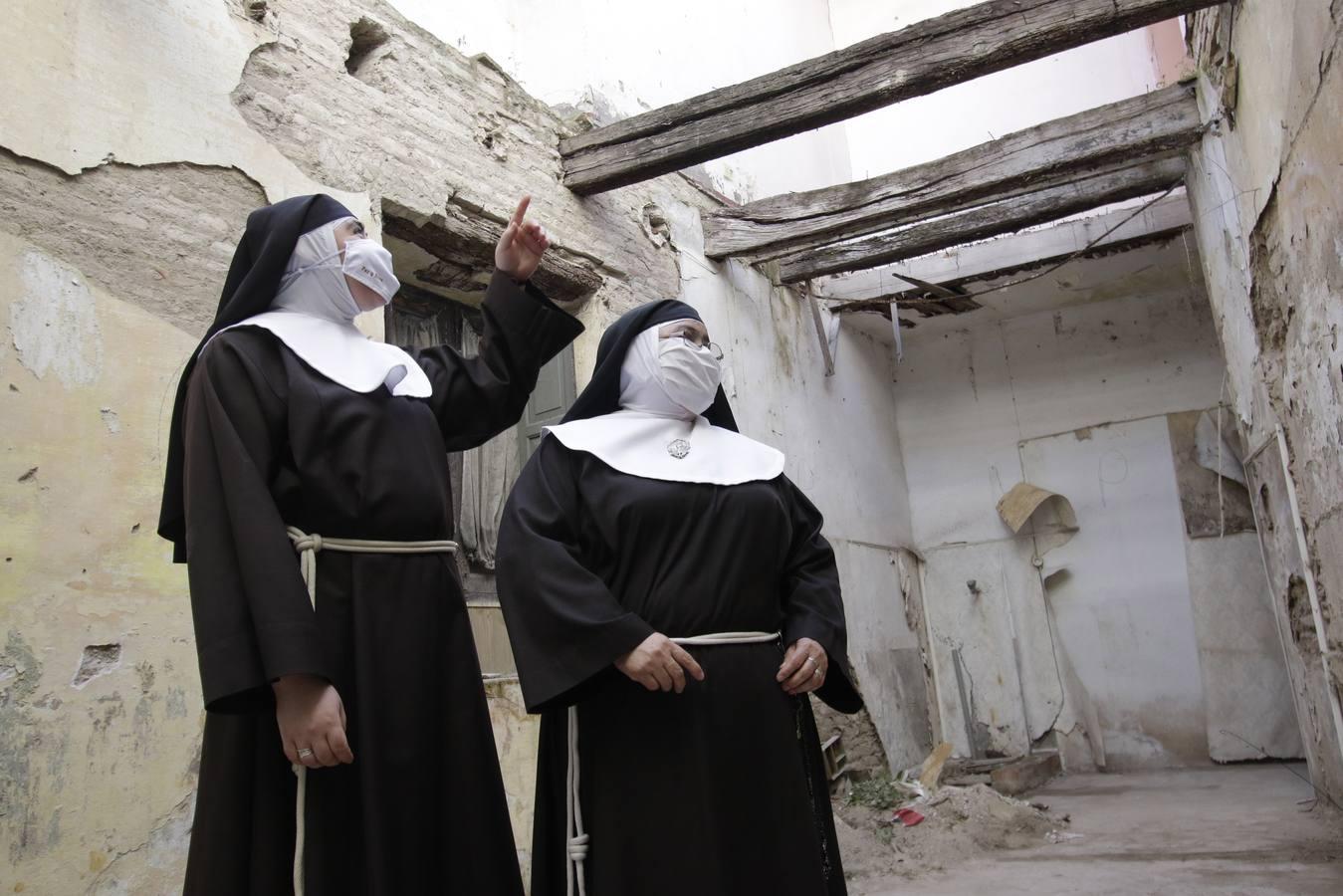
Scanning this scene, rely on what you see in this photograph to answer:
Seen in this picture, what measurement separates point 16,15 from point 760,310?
4930 millimetres

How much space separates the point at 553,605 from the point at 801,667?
0.56 m

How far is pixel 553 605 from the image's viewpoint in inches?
82.0

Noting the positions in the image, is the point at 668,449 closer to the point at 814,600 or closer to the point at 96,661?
the point at 814,600

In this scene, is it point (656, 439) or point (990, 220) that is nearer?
point (656, 439)

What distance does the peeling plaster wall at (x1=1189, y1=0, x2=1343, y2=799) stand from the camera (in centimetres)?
362

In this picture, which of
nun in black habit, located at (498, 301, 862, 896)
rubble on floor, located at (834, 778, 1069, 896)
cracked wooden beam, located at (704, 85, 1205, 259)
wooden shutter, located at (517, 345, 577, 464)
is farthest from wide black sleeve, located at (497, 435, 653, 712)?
cracked wooden beam, located at (704, 85, 1205, 259)

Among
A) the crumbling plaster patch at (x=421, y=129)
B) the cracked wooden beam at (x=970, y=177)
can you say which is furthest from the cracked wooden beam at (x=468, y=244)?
the cracked wooden beam at (x=970, y=177)

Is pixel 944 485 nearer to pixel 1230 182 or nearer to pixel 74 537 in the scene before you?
pixel 1230 182

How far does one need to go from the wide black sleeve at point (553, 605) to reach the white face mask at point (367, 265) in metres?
0.54

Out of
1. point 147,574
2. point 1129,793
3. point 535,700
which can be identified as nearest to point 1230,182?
point 1129,793

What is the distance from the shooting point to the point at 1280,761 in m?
7.72

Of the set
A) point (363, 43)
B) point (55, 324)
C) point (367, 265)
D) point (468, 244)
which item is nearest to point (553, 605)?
point (367, 265)

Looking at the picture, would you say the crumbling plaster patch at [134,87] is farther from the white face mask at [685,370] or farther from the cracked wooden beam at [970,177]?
the cracked wooden beam at [970,177]

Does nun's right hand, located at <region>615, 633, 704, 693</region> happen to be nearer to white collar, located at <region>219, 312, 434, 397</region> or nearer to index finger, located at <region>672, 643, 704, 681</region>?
index finger, located at <region>672, 643, 704, 681</region>
